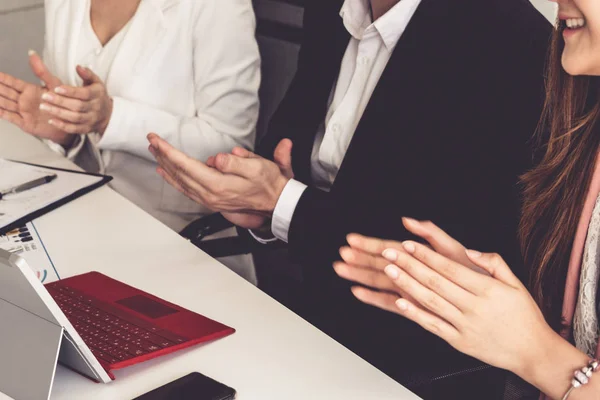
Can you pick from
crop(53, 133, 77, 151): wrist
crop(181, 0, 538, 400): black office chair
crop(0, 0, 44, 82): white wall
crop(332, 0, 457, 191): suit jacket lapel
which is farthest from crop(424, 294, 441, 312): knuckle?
crop(0, 0, 44, 82): white wall

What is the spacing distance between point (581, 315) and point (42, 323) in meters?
0.80

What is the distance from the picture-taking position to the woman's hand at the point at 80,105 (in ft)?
5.40

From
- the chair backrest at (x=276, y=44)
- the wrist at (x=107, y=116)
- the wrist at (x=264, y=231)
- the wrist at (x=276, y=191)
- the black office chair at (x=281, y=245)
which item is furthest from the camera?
the chair backrest at (x=276, y=44)

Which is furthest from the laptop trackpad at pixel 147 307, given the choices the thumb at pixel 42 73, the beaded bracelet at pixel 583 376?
the thumb at pixel 42 73

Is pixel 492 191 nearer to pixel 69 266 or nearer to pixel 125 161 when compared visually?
pixel 69 266

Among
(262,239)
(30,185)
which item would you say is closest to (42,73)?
(30,185)

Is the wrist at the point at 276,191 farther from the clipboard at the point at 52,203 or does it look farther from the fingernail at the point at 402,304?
the fingernail at the point at 402,304

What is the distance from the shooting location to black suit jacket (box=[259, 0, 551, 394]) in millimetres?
1278

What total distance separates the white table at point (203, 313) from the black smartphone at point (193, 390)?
0.03 meters

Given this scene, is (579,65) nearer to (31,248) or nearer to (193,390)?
(193,390)

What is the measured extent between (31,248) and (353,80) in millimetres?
778

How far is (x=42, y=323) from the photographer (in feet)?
2.90

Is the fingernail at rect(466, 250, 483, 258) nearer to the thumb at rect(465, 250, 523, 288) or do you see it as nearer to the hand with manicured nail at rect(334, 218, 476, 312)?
the thumb at rect(465, 250, 523, 288)

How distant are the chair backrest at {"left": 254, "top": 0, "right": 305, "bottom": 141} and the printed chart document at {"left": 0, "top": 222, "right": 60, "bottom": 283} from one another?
0.82 metres
